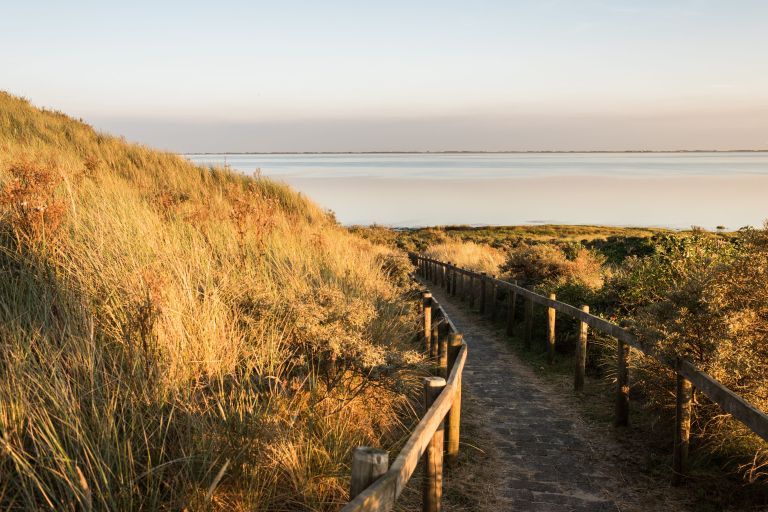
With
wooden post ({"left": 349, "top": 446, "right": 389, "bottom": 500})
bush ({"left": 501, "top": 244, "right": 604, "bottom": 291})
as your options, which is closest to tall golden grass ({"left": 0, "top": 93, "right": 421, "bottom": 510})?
wooden post ({"left": 349, "top": 446, "right": 389, "bottom": 500})

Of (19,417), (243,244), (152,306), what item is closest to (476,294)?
(243,244)

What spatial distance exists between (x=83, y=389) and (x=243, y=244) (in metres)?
5.40

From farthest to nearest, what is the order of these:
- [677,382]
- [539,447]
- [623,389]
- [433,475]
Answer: [623,389] → [539,447] → [677,382] → [433,475]

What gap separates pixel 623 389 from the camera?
729cm

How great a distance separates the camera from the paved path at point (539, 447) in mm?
5602

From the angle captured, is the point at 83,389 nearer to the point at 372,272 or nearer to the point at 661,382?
the point at 661,382

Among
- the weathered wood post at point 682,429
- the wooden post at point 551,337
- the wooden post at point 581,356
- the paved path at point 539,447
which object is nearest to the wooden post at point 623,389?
the paved path at point 539,447

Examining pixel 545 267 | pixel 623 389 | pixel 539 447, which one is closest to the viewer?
pixel 539 447

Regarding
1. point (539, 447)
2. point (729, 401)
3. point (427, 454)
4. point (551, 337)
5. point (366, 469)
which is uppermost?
point (366, 469)

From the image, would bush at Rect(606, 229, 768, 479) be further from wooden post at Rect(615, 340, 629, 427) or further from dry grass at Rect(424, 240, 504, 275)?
dry grass at Rect(424, 240, 504, 275)

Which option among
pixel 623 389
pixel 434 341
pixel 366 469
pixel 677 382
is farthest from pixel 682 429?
pixel 434 341

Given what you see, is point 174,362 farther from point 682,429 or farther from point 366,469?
point 682,429

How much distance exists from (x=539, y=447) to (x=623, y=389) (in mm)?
1289

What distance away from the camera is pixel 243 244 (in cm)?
927
